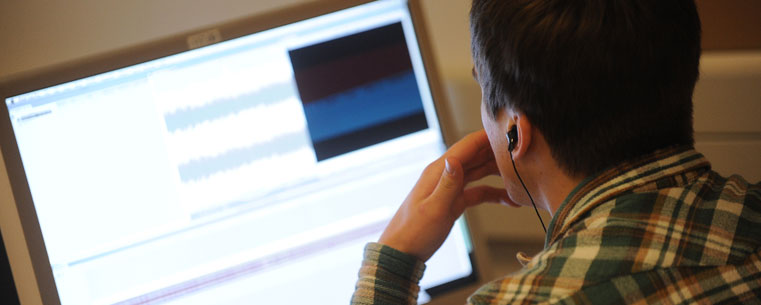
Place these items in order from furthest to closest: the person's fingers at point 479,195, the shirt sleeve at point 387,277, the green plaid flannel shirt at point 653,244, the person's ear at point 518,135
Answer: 1. the person's fingers at point 479,195
2. the shirt sleeve at point 387,277
3. the person's ear at point 518,135
4. the green plaid flannel shirt at point 653,244

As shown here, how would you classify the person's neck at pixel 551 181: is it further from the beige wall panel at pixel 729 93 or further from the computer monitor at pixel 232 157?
the beige wall panel at pixel 729 93

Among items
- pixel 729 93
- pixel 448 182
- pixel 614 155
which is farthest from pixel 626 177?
pixel 729 93

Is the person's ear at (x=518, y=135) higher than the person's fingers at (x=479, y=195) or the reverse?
higher

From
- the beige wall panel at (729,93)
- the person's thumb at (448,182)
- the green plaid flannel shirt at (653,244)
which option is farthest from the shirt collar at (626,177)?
the beige wall panel at (729,93)

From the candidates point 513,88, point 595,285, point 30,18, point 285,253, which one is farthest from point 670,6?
point 30,18

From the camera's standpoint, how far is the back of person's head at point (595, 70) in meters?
0.56

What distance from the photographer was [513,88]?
0.62 metres

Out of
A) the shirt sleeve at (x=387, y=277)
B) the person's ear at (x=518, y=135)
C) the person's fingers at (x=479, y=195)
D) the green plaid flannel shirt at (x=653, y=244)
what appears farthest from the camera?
the person's fingers at (x=479, y=195)

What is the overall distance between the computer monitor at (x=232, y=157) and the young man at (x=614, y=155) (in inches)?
8.3

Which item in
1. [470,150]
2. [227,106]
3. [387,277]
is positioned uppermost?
[227,106]

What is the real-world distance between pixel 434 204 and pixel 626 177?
27 centimetres

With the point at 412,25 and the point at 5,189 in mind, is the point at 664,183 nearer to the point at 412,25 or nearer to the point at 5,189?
the point at 412,25

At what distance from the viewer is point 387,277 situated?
75 centimetres

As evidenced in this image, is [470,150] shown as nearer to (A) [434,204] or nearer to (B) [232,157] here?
(A) [434,204]
